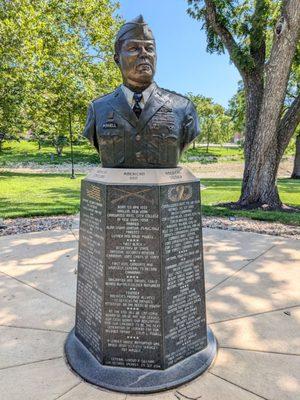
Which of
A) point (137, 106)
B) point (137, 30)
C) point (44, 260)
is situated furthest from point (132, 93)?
point (44, 260)

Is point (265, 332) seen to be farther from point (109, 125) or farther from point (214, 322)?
point (109, 125)

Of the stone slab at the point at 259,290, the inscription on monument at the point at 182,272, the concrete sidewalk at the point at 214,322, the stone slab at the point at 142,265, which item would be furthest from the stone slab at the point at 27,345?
the stone slab at the point at 259,290

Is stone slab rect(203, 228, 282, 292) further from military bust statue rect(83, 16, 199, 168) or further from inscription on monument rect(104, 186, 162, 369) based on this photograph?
military bust statue rect(83, 16, 199, 168)

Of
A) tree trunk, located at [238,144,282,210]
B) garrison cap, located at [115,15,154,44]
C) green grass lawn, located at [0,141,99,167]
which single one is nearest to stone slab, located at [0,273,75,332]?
garrison cap, located at [115,15,154,44]

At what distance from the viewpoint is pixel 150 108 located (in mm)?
2869

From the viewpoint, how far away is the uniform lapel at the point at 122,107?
2857 mm

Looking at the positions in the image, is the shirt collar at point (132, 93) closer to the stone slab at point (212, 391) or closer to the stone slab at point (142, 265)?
the stone slab at point (142, 265)

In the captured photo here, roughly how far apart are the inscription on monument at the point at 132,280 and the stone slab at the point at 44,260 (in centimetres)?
140

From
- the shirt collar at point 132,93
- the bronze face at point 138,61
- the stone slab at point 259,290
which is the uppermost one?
the bronze face at point 138,61

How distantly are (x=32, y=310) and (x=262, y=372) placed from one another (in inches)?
99.3

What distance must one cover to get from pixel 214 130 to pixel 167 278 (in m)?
53.1

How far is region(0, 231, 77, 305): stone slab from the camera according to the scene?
468cm

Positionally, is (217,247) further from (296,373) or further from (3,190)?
(3,190)

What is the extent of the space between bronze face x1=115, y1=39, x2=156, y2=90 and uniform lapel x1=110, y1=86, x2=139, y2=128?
142 millimetres
